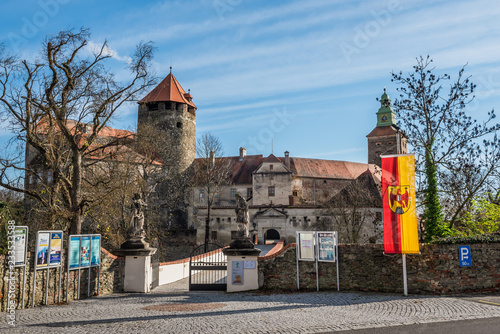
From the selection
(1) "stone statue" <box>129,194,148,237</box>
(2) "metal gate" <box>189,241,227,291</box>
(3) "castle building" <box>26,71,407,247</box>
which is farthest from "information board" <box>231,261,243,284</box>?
(3) "castle building" <box>26,71,407,247</box>

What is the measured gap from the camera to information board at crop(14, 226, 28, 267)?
1042cm

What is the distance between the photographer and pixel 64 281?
1229cm

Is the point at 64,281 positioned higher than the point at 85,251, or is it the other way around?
the point at 85,251

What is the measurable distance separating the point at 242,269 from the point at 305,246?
2403 mm

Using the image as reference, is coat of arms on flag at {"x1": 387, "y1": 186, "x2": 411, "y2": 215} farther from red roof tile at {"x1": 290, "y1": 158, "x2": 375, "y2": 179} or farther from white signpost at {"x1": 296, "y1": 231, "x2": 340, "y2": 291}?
red roof tile at {"x1": 290, "y1": 158, "x2": 375, "y2": 179}

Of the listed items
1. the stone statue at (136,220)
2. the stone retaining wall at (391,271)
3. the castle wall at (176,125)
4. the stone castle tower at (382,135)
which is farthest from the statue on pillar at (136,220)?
the stone castle tower at (382,135)

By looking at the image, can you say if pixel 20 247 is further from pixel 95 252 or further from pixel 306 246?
pixel 306 246

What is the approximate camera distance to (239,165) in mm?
52125

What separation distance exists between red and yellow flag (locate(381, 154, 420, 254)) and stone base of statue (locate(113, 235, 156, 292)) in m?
8.34

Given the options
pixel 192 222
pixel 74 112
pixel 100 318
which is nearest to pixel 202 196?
pixel 192 222

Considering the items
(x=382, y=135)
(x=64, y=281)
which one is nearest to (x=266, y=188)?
(x=382, y=135)

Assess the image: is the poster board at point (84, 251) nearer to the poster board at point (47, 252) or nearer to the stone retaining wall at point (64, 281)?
the stone retaining wall at point (64, 281)

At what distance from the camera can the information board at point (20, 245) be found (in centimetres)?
1042

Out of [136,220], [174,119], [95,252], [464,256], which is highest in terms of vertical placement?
[174,119]
